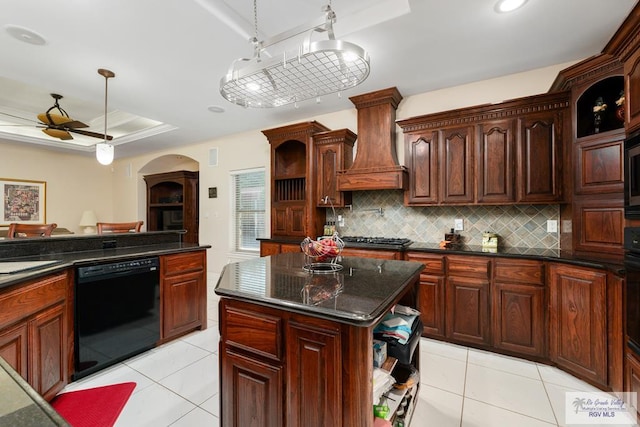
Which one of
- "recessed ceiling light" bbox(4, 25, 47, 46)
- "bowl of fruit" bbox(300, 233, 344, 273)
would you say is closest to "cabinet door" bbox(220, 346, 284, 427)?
"bowl of fruit" bbox(300, 233, 344, 273)

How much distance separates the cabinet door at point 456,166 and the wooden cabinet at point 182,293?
A: 2733 mm

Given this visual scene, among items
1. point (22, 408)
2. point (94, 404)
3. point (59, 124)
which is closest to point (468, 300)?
point (22, 408)

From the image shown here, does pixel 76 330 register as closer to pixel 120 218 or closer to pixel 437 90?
pixel 437 90

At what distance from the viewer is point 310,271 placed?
168 cm

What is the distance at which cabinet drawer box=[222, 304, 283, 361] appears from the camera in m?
1.19

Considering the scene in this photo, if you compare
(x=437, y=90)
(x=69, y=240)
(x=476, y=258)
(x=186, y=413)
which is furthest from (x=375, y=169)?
(x=69, y=240)

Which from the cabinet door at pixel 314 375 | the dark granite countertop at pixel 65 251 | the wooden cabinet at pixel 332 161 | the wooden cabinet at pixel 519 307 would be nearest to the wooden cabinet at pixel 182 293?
the dark granite countertop at pixel 65 251

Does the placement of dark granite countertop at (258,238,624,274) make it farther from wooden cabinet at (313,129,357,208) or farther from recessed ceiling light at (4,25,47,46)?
recessed ceiling light at (4,25,47,46)

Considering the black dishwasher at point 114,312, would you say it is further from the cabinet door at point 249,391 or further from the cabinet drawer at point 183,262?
the cabinet door at point 249,391

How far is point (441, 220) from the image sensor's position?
3320 millimetres

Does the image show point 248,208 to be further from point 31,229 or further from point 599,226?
point 599,226

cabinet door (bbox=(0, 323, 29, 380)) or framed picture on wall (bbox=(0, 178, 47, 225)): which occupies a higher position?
framed picture on wall (bbox=(0, 178, 47, 225))

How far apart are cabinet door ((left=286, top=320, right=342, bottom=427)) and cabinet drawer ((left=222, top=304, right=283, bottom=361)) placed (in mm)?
68

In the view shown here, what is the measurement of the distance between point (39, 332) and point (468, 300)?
129 inches
